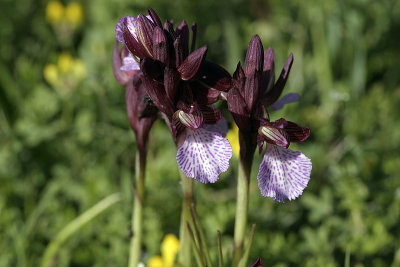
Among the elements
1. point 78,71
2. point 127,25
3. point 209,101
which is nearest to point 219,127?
point 209,101

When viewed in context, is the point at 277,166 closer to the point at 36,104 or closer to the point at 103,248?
the point at 103,248

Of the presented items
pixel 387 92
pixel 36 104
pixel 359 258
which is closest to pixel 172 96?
pixel 359 258

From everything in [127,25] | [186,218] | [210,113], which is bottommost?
[186,218]

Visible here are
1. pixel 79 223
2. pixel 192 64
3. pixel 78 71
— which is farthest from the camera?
pixel 78 71

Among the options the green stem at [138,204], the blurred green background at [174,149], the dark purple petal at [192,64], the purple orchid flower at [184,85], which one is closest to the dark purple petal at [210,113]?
the purple orchid flower at [184,85]

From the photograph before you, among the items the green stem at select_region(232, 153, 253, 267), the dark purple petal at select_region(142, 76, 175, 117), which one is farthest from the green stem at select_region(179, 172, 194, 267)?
the dark purple petal at select_region(142, 76, 175, 117)

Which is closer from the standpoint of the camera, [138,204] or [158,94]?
[158,94]

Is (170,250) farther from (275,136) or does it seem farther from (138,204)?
(275,136)

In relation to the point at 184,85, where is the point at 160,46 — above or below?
above
